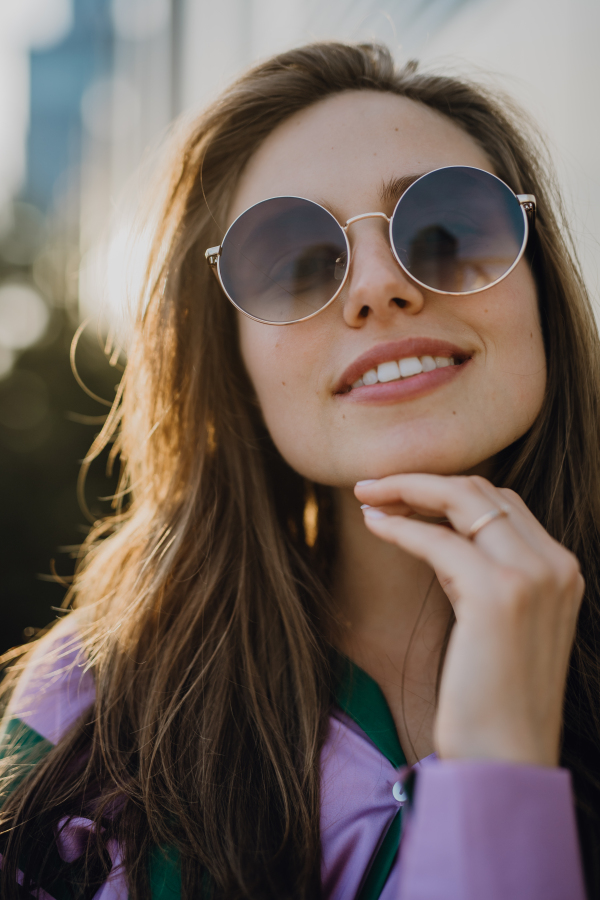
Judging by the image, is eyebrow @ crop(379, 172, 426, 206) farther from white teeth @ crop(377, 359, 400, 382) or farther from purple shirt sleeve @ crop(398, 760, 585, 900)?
purple shirt sleeve @ crop(398, 760, 585, 900)

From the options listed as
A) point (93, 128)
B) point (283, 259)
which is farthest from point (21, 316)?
point (283, 259)

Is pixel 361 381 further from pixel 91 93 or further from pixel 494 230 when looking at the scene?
pixel 91 93

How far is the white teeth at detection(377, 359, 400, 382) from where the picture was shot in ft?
3.88

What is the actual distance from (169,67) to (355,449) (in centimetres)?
483

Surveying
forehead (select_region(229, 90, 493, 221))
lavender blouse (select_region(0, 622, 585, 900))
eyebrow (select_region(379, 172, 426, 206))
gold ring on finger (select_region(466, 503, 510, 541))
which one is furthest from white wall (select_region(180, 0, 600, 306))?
lavender blouse (select_region(0, 622, 585, 900))

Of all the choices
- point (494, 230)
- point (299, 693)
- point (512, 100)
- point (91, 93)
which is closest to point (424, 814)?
point (299, 693)

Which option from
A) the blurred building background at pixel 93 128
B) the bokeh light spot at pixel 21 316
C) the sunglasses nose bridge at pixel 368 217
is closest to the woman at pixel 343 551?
the sunglasses nose bridge at pixel 368 217

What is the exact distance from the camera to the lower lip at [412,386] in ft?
3.81

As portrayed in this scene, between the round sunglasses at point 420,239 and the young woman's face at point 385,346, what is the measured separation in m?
0.03

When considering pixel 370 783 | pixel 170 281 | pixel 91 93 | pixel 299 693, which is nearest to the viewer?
pixel 370 783

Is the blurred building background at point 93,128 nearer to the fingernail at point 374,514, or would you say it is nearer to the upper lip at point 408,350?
the upper lip at point 408,350

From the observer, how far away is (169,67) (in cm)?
461

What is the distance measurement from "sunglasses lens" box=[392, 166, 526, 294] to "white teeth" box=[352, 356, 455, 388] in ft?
0.48

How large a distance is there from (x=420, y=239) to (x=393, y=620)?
95cm
